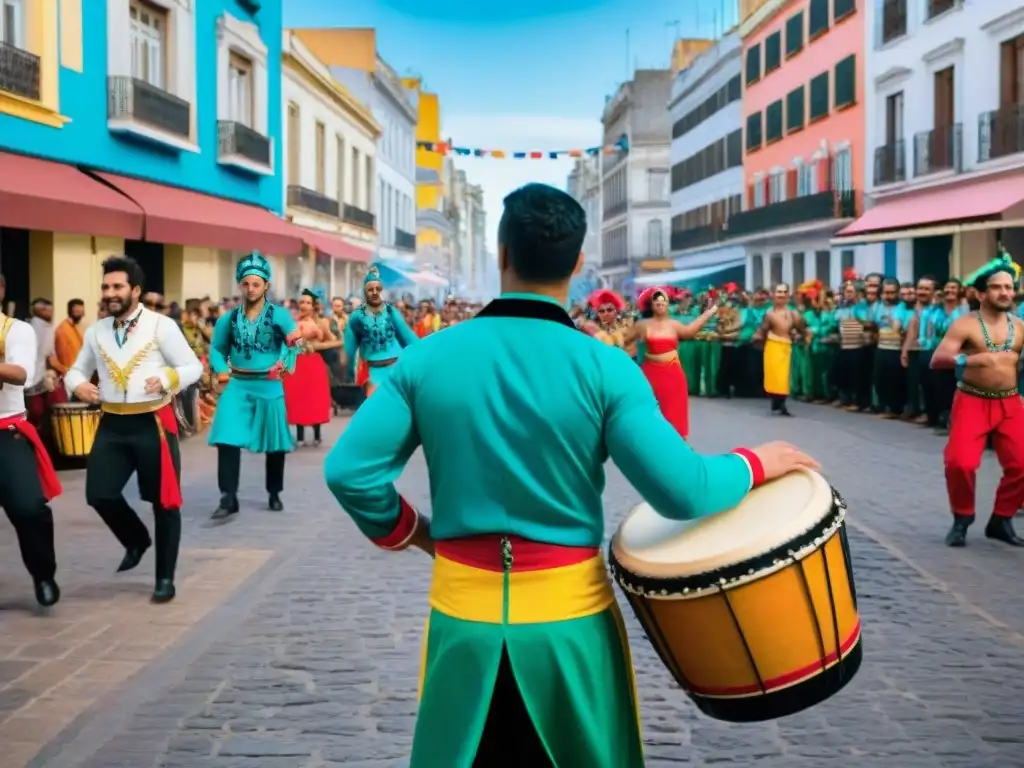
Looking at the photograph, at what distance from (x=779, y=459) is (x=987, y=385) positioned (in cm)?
608

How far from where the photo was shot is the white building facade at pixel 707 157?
50125 mm

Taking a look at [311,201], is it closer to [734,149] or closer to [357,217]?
[357,217]

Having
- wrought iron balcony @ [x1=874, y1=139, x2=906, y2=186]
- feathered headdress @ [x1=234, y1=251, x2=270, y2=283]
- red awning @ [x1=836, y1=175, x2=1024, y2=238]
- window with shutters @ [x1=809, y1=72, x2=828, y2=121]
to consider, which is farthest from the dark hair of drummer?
window with shutters @ [x1=809, y1=72, x2=828, y2=121]

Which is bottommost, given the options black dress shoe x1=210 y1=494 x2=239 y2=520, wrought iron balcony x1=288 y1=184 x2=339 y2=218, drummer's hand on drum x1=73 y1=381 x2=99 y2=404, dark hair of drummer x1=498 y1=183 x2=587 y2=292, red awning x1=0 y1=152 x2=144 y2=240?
black dress shoe x1=210 y1=494 x2=239 y2=520

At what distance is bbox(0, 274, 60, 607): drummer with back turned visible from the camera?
6.64m

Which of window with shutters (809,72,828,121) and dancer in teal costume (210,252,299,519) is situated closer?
dancer in teal costume (210,252,299,519)

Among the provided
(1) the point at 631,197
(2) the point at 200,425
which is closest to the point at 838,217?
(2) the point at 200,425

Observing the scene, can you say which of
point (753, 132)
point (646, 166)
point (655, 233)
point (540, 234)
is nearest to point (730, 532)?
point (540, 234)

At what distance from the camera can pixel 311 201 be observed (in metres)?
34.6

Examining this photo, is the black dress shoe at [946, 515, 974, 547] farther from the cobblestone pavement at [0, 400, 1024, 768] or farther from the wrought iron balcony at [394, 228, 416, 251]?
the wrought iron balcony at [394, 228, 416, 251]

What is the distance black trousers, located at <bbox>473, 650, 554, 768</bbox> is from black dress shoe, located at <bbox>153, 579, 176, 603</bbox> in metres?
4.72

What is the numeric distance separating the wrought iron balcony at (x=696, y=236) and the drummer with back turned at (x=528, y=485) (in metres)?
49.3

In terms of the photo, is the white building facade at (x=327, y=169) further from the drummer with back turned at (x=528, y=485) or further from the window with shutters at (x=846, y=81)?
the drummer with back turned at (x=528, y=485)

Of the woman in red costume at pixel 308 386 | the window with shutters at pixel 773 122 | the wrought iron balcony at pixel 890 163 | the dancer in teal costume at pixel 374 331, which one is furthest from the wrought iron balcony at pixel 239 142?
the window with shutters at pixel 773 122
